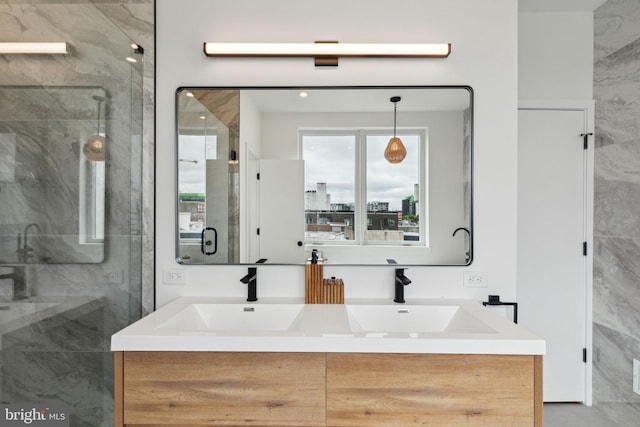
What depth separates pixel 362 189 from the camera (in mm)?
1681

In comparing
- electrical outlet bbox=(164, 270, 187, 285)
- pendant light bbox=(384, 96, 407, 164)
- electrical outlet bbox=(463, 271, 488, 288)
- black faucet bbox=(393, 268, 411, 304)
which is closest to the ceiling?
pendant light bbox=(384, 96, 407, 164)

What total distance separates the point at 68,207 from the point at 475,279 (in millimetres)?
1913

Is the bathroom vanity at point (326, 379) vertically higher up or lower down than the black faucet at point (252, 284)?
lower down

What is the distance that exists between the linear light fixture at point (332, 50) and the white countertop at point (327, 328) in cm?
123

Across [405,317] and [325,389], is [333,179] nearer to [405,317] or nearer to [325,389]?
[405,317]

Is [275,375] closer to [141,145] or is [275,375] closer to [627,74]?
[141,145]

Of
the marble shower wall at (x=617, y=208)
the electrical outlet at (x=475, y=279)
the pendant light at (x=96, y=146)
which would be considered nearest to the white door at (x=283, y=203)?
the pendant light at (x=96, y=146)

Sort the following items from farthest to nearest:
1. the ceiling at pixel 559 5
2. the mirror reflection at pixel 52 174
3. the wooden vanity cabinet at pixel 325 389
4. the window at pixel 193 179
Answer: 1. the ceiling at pixel 559 5
2. the window at pixel 193 179
3. the mirror reflection at pixel 52 174
4. the wooden vanity cabinet at pixel 325 389

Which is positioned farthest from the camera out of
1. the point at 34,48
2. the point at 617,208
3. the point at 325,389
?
the point at 617,208

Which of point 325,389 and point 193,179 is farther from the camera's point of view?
point 193,179

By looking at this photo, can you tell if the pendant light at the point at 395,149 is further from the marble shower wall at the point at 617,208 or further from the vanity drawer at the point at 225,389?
the marble shower wall at the point at 617,208

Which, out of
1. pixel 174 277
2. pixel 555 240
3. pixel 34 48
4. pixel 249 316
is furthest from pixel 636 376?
pixel 34 48

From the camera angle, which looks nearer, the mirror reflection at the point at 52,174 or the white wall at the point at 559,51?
the mirror reflection at the point at 52,174

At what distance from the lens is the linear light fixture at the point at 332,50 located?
1.63 meters
